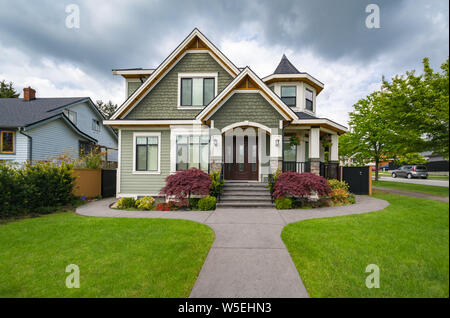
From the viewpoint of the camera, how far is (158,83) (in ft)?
34.4

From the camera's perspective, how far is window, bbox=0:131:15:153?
13.4m

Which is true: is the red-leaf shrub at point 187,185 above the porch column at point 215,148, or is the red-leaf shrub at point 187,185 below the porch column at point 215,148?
below

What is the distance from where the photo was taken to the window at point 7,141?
44.0ft

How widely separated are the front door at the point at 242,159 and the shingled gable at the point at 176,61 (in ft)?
11.6

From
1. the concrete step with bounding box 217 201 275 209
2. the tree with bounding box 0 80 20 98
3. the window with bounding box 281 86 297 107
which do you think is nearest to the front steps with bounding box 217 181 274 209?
the concrete step with bounding box 217 201 275 209

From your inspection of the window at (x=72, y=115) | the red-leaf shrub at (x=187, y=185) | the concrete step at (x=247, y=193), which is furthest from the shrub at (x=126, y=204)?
the window at (x=72, y=115)

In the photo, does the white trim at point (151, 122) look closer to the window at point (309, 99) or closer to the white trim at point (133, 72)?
the white trim at point (133, 72)

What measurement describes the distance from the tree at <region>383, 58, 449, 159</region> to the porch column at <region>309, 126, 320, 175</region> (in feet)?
24.9

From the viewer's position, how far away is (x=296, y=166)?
998 centimetres

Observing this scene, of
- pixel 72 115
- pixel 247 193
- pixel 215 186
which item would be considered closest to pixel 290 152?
pixel 247 193

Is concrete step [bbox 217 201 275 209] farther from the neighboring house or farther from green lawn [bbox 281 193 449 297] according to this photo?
the neighboring house

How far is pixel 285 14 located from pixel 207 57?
893 cm
